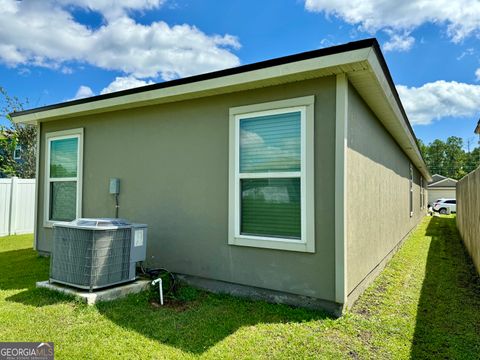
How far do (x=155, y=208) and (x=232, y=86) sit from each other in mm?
2344

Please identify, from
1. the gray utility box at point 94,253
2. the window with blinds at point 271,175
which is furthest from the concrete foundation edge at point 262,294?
the gray utility box at point 94,253

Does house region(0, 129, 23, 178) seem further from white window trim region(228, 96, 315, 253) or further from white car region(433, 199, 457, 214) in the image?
white car region(433, 199, 457, 214)

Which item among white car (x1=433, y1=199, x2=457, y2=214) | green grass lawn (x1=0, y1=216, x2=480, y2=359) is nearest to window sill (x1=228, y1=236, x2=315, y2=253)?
→ green grass lawn (x1=0, y1=216, x2=480, y2=359)

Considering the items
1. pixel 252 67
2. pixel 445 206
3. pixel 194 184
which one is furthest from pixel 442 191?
pixel 252 67

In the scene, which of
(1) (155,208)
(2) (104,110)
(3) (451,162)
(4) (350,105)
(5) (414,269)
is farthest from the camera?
(3) (451,162)

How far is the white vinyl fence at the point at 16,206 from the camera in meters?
9.88

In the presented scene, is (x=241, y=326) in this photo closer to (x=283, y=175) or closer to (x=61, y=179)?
(x=283, y=175)

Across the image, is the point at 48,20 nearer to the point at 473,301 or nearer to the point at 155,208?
the point at 155,208

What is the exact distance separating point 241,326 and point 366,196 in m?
2.74

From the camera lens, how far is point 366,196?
4.73 metres

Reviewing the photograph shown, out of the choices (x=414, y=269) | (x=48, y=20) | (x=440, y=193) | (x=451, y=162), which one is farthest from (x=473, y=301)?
(x=451, y=162)

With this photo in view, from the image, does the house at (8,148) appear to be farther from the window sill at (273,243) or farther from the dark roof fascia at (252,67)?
the window sill at (273,243)

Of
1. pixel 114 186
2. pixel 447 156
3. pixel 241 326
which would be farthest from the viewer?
pixel 447 156

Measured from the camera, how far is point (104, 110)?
Result: 5609 millimetres
